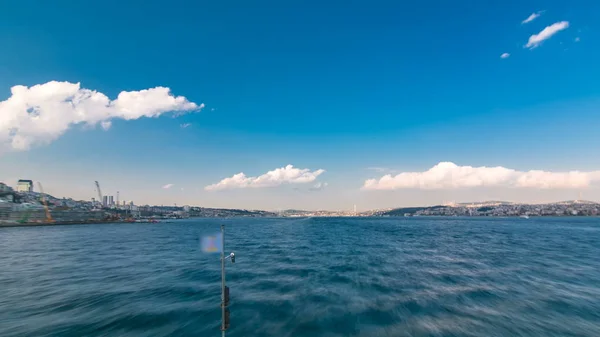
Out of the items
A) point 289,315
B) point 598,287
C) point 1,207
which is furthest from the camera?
point 1,207

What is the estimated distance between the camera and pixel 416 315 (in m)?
17.4

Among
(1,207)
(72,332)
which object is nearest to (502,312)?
(72,332)

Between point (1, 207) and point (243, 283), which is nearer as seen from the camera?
point (243, 283)

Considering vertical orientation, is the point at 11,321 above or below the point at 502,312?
above

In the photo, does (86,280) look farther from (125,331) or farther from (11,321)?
(125,331)

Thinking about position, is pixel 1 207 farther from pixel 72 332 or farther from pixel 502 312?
pixel 502 312

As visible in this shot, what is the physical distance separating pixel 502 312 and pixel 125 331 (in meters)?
24.7

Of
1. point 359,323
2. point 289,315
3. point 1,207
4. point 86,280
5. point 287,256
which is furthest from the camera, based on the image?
point 1,207

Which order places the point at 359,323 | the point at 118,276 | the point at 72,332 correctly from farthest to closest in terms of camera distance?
the point at 118,276, the point at 359,323, the point at 72,332

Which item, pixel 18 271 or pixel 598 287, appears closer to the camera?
pixel 598 287

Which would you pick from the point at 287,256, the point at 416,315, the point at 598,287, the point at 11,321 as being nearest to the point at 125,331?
the point at 11,321

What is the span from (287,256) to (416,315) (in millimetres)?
25934

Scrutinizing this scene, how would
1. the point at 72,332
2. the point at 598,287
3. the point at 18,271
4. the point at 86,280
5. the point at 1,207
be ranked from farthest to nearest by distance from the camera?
the point at 1,207 → the point at 18,271 → the point at 86,280 → the point at 598,287 → the point at 72,332

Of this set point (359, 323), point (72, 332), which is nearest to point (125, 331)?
point (72, 332)
